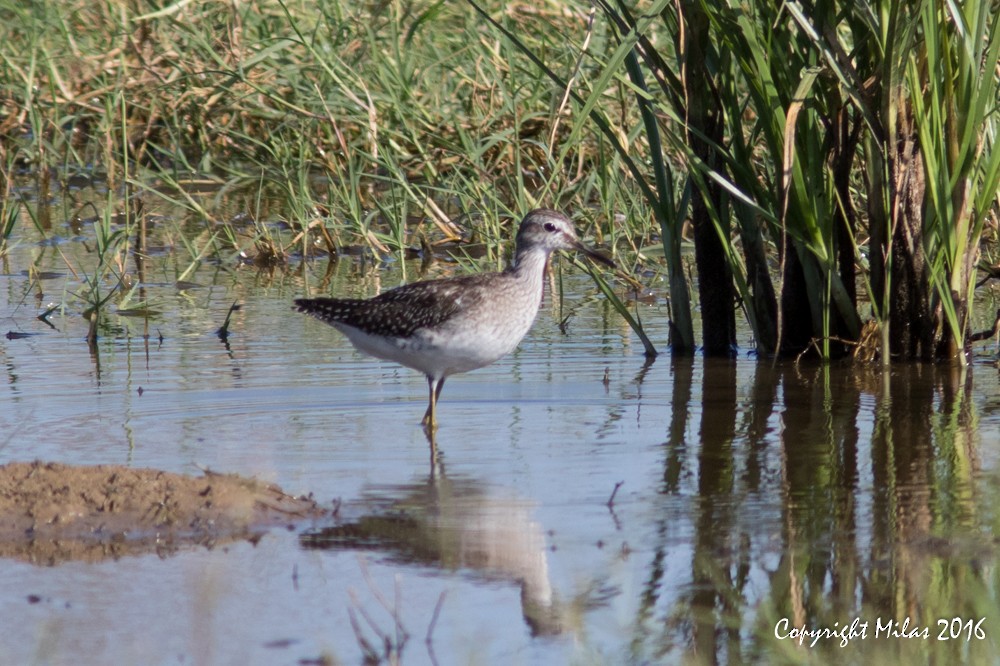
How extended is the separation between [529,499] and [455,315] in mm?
1675

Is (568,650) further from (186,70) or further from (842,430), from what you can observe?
(186,70)

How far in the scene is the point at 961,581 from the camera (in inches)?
162

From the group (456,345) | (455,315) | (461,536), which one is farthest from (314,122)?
(461,536)

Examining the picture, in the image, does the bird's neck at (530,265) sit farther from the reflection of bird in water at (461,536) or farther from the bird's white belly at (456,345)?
the reflection of bird in water at (461,536)

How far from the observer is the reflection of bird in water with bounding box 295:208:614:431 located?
6523mm

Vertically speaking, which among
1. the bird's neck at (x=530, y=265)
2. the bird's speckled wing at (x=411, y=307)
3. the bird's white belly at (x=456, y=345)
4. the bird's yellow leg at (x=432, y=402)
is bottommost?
the bird's yellow leg at (x=432, y=402)

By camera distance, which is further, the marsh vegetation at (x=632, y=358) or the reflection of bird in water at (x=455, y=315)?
the reflection of bird in water at (x=455, y=315)

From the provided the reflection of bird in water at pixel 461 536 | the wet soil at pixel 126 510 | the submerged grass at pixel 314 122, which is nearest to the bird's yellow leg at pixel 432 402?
the reflection of bird in water at pixel 461 536

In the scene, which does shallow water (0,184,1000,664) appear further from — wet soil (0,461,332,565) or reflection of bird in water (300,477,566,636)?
wet soil (0,461,332,565)

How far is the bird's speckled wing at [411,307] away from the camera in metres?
6.66

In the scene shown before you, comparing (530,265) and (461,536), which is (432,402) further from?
(461,536)

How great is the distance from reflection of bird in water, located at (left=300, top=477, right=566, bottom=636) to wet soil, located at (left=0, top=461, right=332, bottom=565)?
0.74 feet

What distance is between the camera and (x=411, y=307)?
680cm

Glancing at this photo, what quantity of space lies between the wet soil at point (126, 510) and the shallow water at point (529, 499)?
0.41 ft
